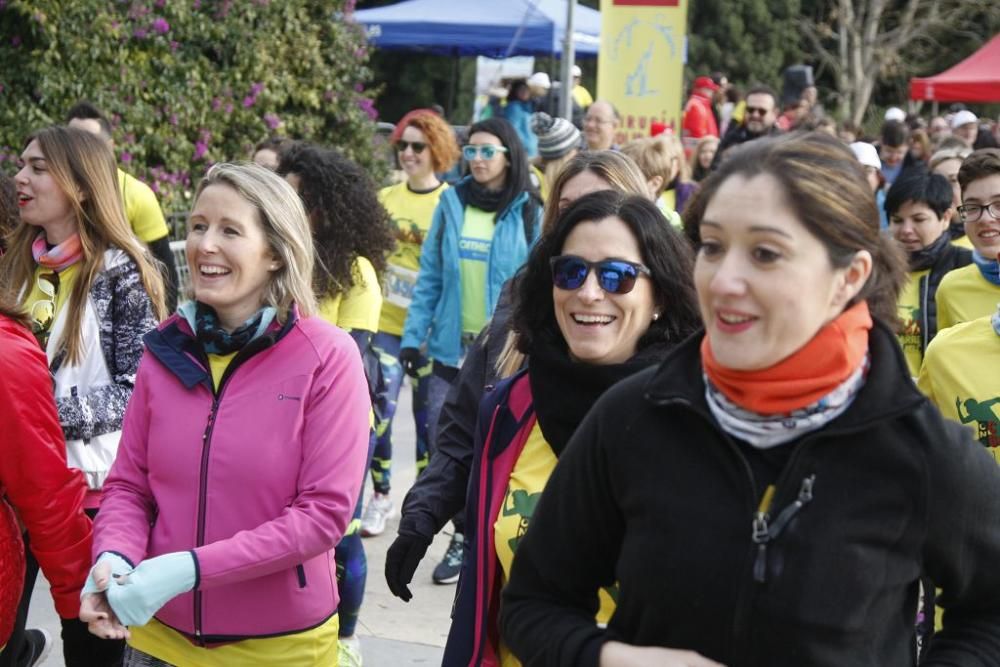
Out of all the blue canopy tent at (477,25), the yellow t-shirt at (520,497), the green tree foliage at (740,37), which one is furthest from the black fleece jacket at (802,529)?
the green tree foliage at (740,37)

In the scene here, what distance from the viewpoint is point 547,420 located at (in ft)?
9.92

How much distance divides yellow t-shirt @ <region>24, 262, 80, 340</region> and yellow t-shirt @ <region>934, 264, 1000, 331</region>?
2973 millimetres

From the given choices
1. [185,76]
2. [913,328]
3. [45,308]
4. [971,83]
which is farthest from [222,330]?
[971,83]

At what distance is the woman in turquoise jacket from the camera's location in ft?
22.0

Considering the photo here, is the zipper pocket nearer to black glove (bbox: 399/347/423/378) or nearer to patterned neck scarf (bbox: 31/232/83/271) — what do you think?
patterned neck scarf (bbox: 31/232/83/271)

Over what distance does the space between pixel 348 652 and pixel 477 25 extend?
1399cm

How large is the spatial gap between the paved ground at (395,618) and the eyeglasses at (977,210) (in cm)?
267

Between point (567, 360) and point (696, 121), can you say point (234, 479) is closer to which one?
point (567, 360)

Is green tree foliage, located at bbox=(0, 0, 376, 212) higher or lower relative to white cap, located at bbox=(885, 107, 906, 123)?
higher

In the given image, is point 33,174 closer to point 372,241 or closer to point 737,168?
point 372,241

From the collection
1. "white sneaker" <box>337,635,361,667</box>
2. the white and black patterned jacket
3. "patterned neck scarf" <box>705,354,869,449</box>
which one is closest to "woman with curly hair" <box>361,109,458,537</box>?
"white sneaker" <box>337,635,361,667</box>

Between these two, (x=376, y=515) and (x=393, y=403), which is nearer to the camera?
(x=393, y=403)

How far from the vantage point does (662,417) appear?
6.94 feet

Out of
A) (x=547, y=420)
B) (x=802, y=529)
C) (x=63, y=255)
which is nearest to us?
(x=802, y=529)
